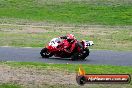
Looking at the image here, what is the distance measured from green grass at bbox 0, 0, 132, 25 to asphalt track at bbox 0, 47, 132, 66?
19.4 metres

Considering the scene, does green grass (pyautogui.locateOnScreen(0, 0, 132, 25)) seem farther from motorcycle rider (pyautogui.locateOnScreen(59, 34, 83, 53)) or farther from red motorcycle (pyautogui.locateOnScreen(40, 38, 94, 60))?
motorcycle rider (pyautogui.locateOnScreen(59, 34, 83, 53))

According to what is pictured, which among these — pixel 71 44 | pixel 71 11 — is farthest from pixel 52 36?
pixel 71 11

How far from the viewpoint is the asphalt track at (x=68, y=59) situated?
2083 cm

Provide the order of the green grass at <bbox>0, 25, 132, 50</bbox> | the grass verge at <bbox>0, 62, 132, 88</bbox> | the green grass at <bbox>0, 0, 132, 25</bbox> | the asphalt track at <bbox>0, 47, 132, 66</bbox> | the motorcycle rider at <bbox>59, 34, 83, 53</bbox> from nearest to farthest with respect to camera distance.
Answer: the grass verge at <bbox>0, 62, 132, 88</bbox>, the asphalt track at <bbox>0, 47, 132, 66</bbox>, the motorcycle rider at <bbox>59, 34, 83, 53</bbox>, the green grass at <bbox>0, 25, 132, 50</bbox>, the green grass at <bbox>0, 0, 132, 25</bbox>

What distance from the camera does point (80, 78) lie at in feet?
41.3

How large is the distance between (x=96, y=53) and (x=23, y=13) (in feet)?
83.4

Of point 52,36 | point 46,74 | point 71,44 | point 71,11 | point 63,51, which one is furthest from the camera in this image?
point 71,11

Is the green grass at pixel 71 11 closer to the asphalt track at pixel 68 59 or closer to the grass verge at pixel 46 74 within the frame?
the asphalt track at pixel 68 59

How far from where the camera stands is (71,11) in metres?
49.9

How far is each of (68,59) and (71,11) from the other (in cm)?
2846

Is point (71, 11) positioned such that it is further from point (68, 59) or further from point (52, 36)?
point (68, 59)

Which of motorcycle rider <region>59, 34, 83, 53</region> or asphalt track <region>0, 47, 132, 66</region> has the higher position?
motorcycle rider <region>59, 34, 83, 53</region>

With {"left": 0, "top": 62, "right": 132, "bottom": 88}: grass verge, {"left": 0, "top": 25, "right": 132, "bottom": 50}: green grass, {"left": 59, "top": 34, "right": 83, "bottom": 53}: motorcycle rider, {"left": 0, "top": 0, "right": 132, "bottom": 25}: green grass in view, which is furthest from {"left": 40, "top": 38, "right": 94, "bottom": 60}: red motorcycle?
{"left": 0, "top": 0, "right": 132, "bottom": 25}: green grass

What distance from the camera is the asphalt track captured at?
68.3 feet
